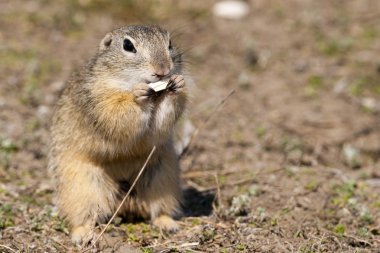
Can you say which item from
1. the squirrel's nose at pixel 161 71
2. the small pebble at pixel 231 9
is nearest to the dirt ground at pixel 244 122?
the small pebble at pixel 231 9

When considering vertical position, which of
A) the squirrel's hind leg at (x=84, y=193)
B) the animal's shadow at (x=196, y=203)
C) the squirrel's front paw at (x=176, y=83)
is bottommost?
the animal's shadow at (x=196, y=203)

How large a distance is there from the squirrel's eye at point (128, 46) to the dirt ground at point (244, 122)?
0.69 m

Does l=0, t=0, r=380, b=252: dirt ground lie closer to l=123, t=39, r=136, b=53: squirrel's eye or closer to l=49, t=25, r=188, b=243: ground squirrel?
l=49, t=25, r=188, b=243: ground squirrel

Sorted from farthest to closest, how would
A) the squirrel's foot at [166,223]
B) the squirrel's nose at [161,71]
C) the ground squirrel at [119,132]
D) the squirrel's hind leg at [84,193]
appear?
1. the squirrel's foot at [166,223]
2. the squirrel's hind leg at [84,193]
3. the ground squirrel at [119,132]
4. the squirrel's nose at [161,71]

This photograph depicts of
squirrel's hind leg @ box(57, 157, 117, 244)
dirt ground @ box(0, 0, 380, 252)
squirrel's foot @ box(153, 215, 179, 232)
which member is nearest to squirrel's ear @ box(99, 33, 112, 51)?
dirt ground @ box(0, 0, 380, 252)

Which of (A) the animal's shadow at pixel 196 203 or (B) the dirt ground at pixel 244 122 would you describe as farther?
(A) the animal's shadow at pixel 196 203

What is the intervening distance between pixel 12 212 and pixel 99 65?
1594mm

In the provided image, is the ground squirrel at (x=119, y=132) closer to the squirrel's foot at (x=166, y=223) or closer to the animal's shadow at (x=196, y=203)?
the squirrel's foot at (x=166, y=223)

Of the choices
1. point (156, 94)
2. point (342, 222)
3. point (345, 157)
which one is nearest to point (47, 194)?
point (156, 94)

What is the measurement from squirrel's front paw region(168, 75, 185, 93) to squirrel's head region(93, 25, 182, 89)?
0.06m

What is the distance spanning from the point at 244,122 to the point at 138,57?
11.7 ft

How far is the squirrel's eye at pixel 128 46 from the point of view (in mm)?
5512

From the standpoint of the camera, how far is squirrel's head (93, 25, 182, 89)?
207 inches

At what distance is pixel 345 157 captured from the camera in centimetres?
805
